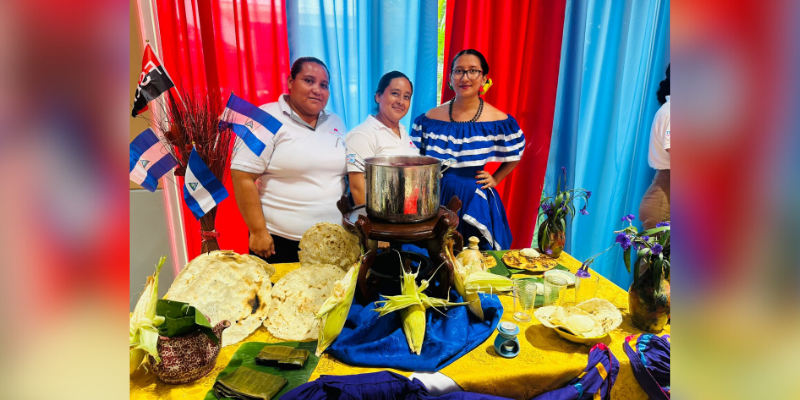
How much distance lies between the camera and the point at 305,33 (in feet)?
8.87

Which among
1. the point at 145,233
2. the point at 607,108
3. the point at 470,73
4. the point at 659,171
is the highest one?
the point at 470,73

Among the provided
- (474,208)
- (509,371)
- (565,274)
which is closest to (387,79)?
(474,208)

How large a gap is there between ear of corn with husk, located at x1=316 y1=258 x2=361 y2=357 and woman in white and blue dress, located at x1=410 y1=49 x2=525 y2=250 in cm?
153

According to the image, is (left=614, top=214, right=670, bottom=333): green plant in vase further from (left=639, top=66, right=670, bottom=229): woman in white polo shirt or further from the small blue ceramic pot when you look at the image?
(left=639, top=66, right=670, bottom=229): woman in white polo shirt

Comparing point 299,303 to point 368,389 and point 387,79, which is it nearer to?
point 368,389

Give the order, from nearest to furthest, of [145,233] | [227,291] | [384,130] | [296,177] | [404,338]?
[404,338] < [227,291] < [296,177] < [145,233] < [384,130]

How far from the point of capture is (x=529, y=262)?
199 centimetres

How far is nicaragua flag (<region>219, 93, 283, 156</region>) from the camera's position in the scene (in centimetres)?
182

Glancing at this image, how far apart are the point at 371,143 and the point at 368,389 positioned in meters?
1.71

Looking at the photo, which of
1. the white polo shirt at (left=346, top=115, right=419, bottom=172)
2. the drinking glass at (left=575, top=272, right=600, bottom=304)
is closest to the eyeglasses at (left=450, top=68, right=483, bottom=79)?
the white polo shirt at (left=346, top=115, right=419, bottom=172)
